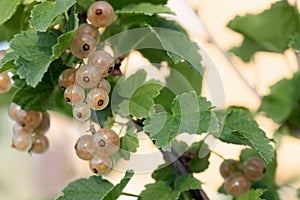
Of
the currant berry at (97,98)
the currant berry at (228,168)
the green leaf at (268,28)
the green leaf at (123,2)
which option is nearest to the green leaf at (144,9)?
the green leaf at (123,2)

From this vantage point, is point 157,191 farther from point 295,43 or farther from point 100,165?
point 295,43

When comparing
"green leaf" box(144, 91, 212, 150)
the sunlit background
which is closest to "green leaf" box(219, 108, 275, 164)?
"green leaf" box(144, 91, 212, 150)

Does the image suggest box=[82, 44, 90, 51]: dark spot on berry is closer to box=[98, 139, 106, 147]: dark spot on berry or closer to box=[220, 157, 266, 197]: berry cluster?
box=[98, 139, 106, 147]: dark spot on berry

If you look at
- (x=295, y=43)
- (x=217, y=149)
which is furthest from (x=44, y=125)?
(x=217, y=149)

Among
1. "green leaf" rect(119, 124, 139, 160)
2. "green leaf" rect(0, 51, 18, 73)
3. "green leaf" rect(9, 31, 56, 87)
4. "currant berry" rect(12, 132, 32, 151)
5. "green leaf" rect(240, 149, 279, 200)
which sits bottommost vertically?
"green leaf" rect(240, 149, 279, 200)

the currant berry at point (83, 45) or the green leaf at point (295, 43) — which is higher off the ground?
the currant berry at point (83, 45)

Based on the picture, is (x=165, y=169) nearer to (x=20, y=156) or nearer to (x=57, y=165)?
(x=57, y=165)

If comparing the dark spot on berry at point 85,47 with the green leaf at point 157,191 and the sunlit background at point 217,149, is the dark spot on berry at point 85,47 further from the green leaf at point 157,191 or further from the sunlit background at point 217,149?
the sunlit background at point 217,149
